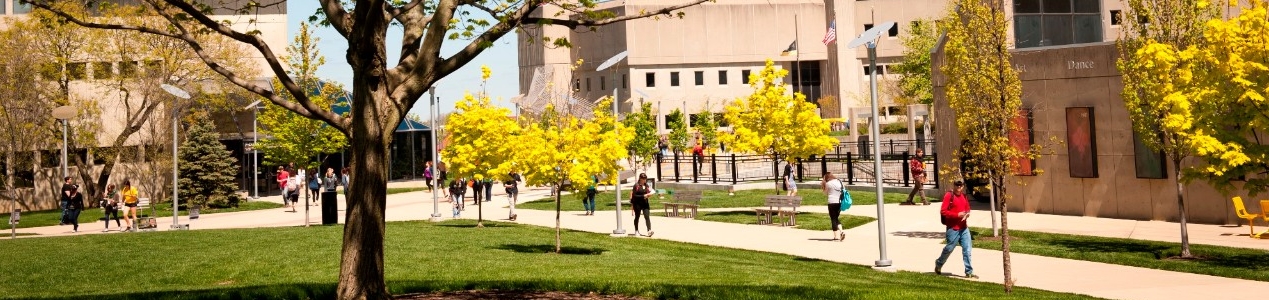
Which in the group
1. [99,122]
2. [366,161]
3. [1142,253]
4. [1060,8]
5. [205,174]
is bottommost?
[1142,253]

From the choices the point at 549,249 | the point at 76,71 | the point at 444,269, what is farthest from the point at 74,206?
the point at 444,269

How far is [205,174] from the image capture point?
47125mm

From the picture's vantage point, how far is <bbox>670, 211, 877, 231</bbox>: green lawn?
95.7 feet

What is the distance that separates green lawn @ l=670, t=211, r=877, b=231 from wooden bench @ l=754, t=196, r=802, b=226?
0.21m

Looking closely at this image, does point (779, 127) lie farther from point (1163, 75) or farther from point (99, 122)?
point (99, 122)

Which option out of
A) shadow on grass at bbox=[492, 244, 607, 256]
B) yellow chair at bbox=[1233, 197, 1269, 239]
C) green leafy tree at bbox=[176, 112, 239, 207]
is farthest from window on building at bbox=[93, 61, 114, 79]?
yellow chair at bbox=[1233, 197, 1269, 239]

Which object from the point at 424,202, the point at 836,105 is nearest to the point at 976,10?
the point at 424,202

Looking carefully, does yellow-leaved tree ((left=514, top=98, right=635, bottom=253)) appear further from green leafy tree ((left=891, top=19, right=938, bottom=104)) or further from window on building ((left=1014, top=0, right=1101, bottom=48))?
green leafy tree ((left=891, top=19, right=938, bottom=104))

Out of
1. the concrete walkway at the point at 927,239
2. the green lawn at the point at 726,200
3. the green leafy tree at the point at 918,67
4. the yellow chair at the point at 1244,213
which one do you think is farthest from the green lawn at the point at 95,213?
the green leafy tree at the point at 918,67

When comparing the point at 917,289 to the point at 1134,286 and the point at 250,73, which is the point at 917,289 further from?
the point at 250,73

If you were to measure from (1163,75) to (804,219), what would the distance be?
467 inches

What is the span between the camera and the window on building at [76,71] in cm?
4759

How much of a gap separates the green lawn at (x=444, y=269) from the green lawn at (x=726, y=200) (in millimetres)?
10646

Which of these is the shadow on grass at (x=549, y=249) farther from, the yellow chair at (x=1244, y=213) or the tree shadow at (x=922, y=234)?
the yellow chair at (x=1244, y=213)
